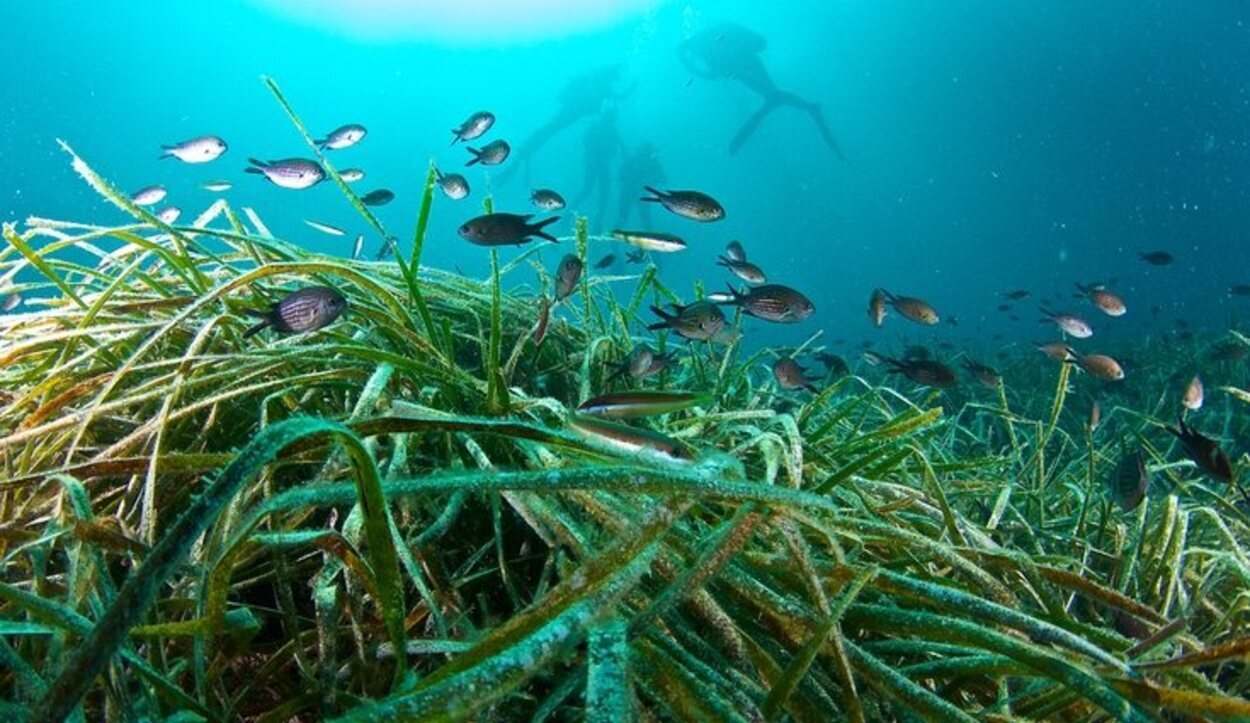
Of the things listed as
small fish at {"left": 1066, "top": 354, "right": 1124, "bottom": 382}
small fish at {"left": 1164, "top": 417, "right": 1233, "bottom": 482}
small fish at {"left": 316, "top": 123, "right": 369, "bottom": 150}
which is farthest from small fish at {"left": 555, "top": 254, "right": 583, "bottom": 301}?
small fish at {"left": 1066, "top": 354, "right": 1124, "bottom": 382}

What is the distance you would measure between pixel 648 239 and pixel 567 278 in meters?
0.60

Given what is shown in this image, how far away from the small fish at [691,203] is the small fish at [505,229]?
4.86ft

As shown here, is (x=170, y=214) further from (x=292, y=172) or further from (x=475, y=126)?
(x=475, y=126)

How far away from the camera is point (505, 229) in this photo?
3.17 metres

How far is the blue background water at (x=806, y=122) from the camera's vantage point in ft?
273

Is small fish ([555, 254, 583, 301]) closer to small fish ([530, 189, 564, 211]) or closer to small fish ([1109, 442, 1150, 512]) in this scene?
small fish ([1109, 442, 1150, 512])

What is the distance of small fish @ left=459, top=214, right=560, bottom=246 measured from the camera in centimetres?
310

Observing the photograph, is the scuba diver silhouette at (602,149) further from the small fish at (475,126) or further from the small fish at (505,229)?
the small fish at (505,229)

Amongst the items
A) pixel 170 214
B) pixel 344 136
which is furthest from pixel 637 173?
pixel 170 214

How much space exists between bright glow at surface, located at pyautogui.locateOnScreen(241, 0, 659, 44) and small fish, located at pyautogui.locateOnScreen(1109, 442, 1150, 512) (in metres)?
108

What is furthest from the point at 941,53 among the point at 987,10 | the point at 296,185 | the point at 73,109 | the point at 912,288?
the point at 73,109

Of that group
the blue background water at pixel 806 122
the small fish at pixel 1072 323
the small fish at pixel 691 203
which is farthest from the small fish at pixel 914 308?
the blue background water at pixel 806 122

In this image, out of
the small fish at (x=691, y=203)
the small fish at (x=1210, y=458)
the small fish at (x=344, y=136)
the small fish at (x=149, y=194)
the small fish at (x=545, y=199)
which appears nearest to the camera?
the small fish at (x=1210, y=458)

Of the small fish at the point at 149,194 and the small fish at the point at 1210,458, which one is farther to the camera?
the small fish at the point at 149,194
